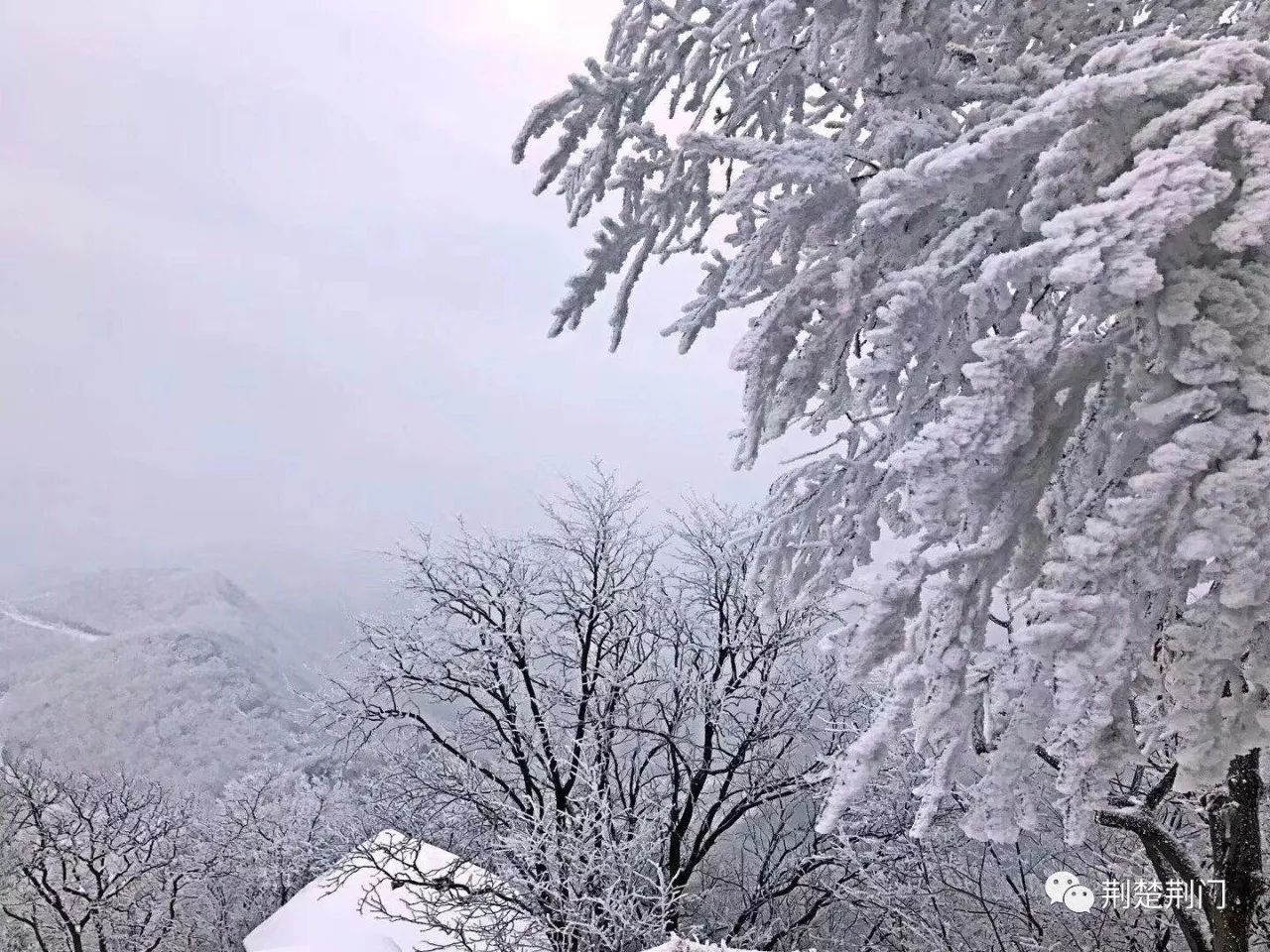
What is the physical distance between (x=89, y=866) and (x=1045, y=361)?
22.1m

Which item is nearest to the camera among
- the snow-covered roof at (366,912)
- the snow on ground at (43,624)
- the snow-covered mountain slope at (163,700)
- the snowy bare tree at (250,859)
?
the snow-covered roof at (366,912)

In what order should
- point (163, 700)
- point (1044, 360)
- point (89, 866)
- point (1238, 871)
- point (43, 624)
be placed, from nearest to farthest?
point (1044, 360) → point (1238, 871) → point (89, 866) → point (163, 700) → point (43, 624)

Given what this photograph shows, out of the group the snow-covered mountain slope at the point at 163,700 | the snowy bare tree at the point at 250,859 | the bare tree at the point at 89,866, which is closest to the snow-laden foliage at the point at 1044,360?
the snowy bare tree at the point at 250,859

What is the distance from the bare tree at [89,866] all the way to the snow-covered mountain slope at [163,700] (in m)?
11.1

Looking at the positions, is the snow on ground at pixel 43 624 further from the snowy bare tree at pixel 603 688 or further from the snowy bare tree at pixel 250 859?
the snowy bare tree at pixel 603 688

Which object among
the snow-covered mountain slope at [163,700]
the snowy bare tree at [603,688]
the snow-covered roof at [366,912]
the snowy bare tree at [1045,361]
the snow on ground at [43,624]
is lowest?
the snow on ground at [43,624]

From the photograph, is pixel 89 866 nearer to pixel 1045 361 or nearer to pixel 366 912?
pixel 366 912

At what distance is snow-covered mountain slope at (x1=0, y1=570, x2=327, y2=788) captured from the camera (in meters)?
42.8

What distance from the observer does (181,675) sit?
5281cm

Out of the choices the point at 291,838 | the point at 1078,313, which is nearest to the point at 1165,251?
the point at 1078,313

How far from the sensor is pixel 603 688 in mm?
10352

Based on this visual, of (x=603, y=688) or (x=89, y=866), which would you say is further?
(x=89, y=866)

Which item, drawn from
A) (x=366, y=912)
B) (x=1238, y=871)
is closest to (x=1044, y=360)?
(x=1238, y=871)

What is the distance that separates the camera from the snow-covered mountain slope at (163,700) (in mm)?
42844
